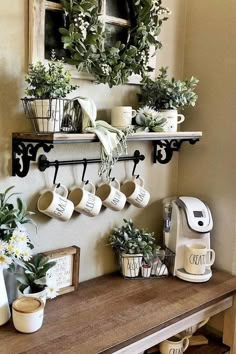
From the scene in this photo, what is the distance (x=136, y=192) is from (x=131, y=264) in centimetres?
31

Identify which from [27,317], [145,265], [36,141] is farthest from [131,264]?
[36,141]

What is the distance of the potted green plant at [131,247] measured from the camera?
1.75m

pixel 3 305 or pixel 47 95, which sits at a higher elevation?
pixel 47 95

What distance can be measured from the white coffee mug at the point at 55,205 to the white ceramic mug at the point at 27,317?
327 mm

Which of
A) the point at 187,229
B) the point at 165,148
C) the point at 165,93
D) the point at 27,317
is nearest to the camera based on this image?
the point at 27,317

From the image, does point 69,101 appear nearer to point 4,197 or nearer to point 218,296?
point 4,197

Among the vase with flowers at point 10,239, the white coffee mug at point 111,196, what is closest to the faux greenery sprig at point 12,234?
the vase with flowers at point 10,239

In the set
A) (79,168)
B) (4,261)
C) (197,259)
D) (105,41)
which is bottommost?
(197,259)

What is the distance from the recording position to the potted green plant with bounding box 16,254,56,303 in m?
1.41

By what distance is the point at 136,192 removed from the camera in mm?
1785

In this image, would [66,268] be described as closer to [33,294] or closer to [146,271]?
[33,294]

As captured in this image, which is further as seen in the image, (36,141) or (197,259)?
(197,259)

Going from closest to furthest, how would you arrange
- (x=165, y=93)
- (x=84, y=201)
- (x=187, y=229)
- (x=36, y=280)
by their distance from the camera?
1. (x=36, y=280)
2. (x=84, y=201)
3. (x=165, y=93)
4. (x=187, y=229)

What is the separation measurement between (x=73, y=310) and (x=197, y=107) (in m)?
1.08
